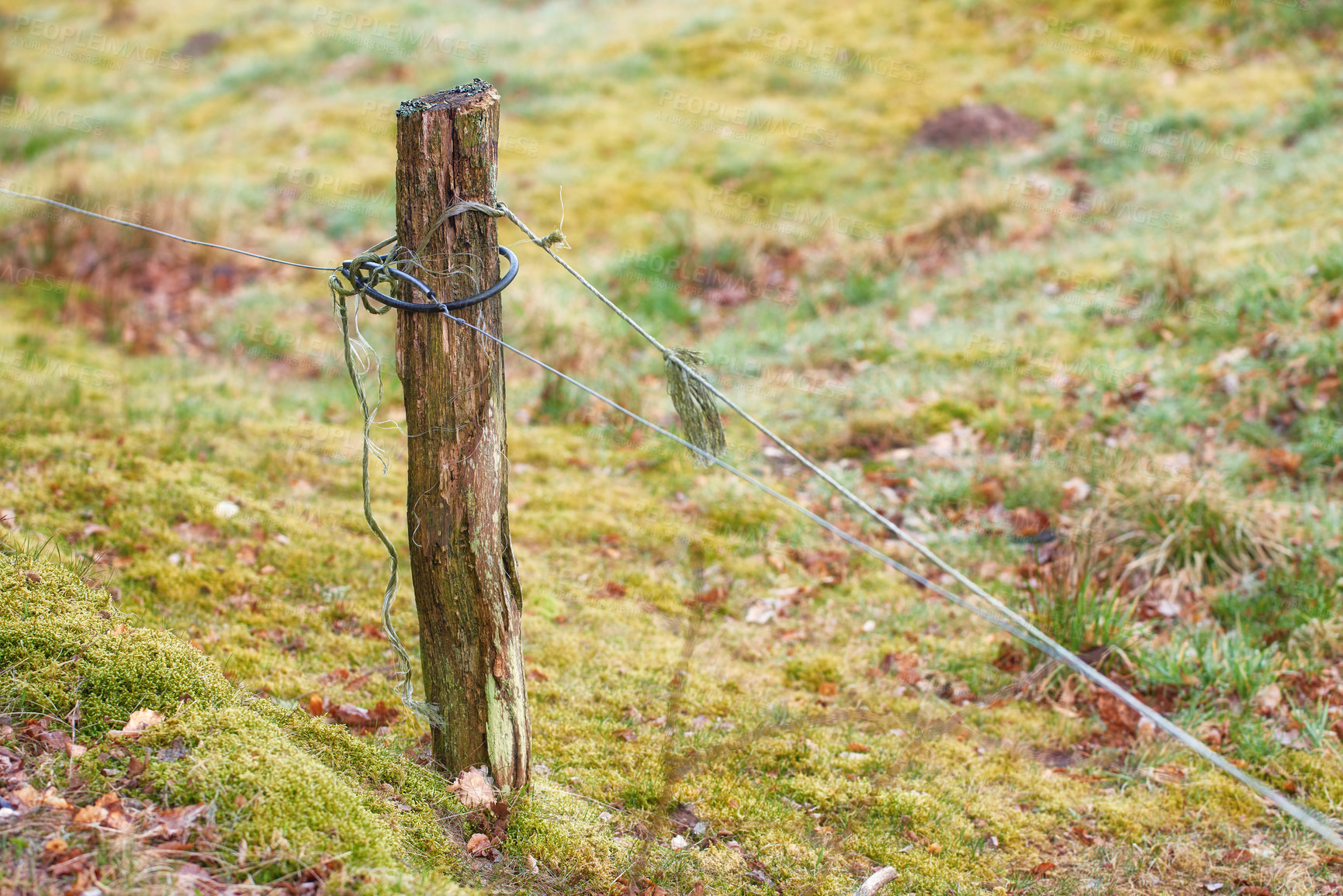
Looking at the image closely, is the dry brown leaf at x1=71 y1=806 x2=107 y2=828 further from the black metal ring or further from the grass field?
the black metal ring

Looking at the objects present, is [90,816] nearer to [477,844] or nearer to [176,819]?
[176,819]

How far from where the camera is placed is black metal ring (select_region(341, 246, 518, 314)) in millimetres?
2615

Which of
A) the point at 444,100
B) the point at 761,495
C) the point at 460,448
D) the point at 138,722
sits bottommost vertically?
the point at 761,495

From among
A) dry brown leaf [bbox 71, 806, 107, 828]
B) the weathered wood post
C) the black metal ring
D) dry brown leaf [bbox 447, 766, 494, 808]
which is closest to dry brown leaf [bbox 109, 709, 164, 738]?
dry brown leaf [bbox 71, 806, 107, 828]

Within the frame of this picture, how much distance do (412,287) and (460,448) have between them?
0.49 metres

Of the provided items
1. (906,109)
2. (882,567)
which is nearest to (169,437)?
(882,567)

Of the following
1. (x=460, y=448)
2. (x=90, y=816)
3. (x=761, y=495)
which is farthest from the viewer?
(x=761, y=495)

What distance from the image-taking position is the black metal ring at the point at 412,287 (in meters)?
2.62

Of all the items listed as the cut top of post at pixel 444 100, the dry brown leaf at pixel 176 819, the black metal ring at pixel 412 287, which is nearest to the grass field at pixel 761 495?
the dry brown leaf at pixel 176 819

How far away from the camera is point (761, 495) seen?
19.1 ft

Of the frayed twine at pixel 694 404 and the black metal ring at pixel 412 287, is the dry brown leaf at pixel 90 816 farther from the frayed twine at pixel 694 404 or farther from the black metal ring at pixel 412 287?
the frayed twine at pixel 694 404

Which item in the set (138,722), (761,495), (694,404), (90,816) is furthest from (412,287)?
(761,495)

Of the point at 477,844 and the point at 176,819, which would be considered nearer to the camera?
the point at 176,819

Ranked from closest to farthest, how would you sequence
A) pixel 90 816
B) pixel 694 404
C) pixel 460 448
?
pixel 90 816
pixel 460 448
pixel 694 404
